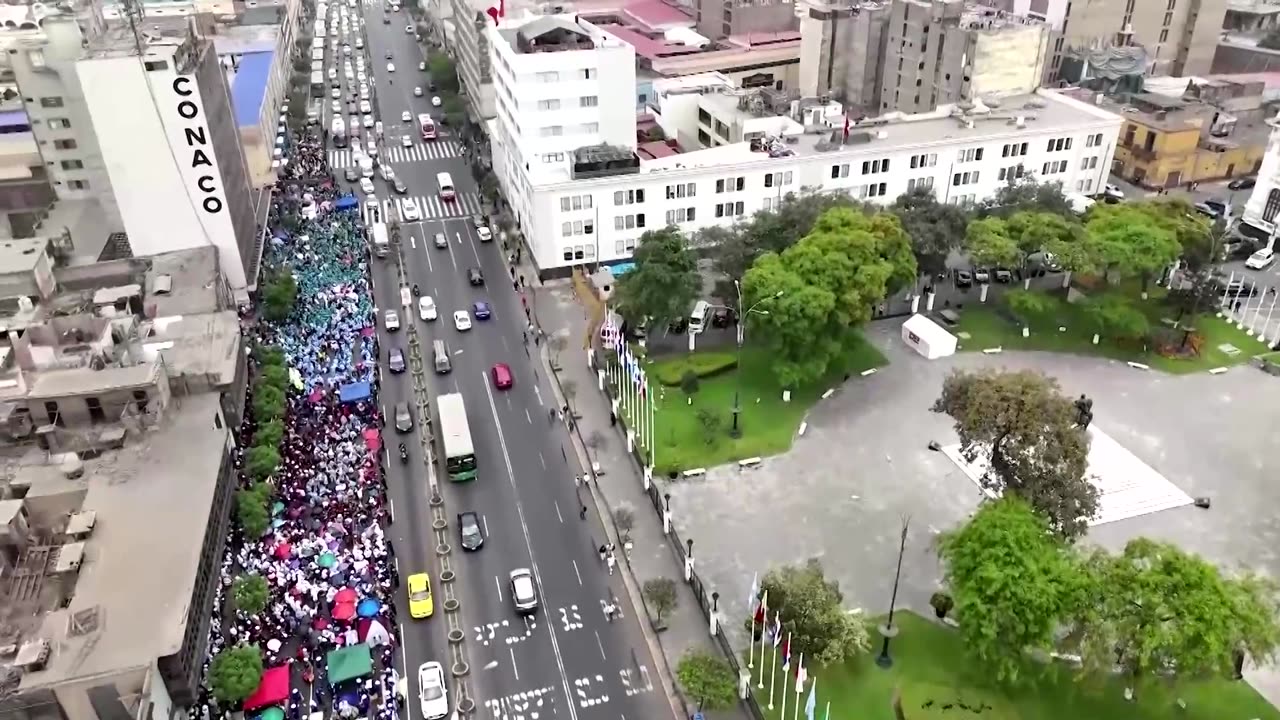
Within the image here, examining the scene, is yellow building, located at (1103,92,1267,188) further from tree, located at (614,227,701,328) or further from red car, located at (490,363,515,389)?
red car, located at (490,363,515,389)

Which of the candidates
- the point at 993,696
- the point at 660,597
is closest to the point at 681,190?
the point at 660,597

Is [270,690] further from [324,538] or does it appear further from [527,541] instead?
[527,541]

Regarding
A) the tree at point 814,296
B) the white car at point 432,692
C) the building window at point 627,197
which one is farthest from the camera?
the building window at point 627,197

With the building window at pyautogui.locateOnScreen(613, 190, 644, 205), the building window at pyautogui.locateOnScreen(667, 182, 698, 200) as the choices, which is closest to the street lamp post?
the building window at pyautogui.locateOnScreen(667, 182, 698, 200)

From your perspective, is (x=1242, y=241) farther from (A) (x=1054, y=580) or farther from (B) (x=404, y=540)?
(B) (x=404, y=540)

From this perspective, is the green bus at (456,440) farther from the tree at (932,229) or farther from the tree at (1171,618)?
the tree at (932,229)

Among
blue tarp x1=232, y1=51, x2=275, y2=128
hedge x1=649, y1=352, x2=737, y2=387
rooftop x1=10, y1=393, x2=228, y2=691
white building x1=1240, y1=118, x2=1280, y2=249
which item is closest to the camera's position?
rooftop x1=10, y1=393, x2=228, y2=691

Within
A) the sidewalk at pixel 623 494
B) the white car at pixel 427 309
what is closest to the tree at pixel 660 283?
the sidewalk at pixel 623 494
